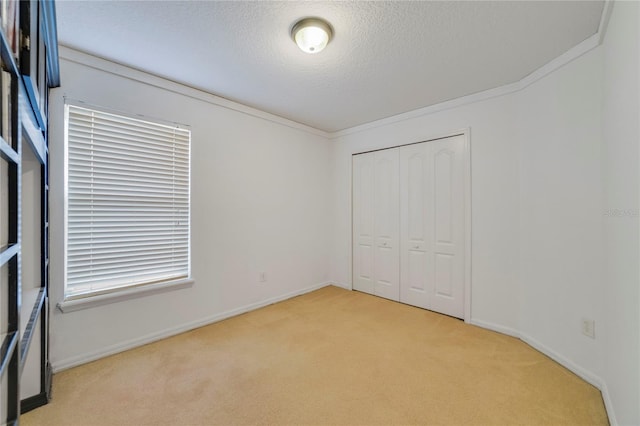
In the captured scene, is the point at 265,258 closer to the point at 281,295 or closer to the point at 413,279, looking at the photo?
the point at 281,295

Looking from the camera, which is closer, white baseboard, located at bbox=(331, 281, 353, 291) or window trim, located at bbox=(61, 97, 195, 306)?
window trim, located at bbox=(61, 97, 195, 306)

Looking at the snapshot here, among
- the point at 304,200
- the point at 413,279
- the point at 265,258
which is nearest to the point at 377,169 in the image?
the point at 304,200

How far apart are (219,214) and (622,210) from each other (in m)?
3.19

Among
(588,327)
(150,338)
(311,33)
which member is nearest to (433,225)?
(588,327)

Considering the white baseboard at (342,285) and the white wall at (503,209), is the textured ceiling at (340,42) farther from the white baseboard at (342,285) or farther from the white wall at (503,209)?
the white baseboard at (342,285)

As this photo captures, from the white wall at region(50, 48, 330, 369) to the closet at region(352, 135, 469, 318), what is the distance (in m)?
0.72

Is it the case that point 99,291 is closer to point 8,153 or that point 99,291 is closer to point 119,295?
point 119,295

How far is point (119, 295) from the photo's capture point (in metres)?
2.36

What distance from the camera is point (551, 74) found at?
2314 mm

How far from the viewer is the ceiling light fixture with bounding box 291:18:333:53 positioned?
181 centimetres

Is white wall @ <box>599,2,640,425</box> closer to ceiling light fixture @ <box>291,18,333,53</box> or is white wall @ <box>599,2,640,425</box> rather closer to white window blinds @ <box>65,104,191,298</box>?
ceiling light fixture @ <box>291,18,333,53</box>

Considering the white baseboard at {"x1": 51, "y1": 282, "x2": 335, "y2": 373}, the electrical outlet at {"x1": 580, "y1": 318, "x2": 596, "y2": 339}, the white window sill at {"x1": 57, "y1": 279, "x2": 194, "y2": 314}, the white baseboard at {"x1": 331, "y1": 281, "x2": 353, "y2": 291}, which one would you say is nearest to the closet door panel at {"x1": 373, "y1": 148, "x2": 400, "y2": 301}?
the white baseboard at {"x1": 331, "y1": 281, "x2": 353, "y2": 291}

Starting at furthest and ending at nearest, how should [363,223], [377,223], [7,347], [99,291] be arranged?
[363,223] → [377,223] → [99,291] → [7,347]

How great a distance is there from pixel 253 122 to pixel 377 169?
178 cm
